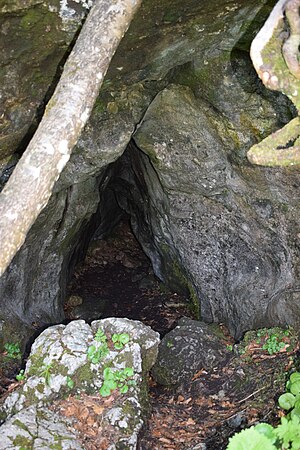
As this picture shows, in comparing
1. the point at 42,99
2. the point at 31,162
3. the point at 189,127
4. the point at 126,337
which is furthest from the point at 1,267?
the point at 189,127

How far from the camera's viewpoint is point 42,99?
17.7 feet

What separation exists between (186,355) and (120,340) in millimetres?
2208

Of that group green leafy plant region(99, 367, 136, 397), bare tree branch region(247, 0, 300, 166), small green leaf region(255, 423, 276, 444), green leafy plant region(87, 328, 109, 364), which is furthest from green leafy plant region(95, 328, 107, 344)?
bare tree branch region(247, 0, 300, 166)

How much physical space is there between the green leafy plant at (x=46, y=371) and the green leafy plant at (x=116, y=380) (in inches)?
21.3

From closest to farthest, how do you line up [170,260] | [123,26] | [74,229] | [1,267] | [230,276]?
[1,267]
[123,26]
[230,276]
[74,229]
[170,260]

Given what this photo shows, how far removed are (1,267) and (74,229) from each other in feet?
24.0

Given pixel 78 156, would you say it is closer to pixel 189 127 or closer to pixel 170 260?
pixel 189 127

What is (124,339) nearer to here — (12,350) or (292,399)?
(292,399)

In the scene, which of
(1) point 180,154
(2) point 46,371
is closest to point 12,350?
(2) point 46,371

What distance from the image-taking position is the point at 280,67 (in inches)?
113

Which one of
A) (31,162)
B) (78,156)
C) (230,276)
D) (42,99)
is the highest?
(31,162)

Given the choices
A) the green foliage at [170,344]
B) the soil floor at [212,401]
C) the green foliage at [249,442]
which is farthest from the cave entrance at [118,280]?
the green foliage at [249,442]

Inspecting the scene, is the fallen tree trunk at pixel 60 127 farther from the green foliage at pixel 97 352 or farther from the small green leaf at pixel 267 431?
the green foliage at pixel 97 352

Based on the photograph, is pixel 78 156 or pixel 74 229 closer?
pixel 78 156
